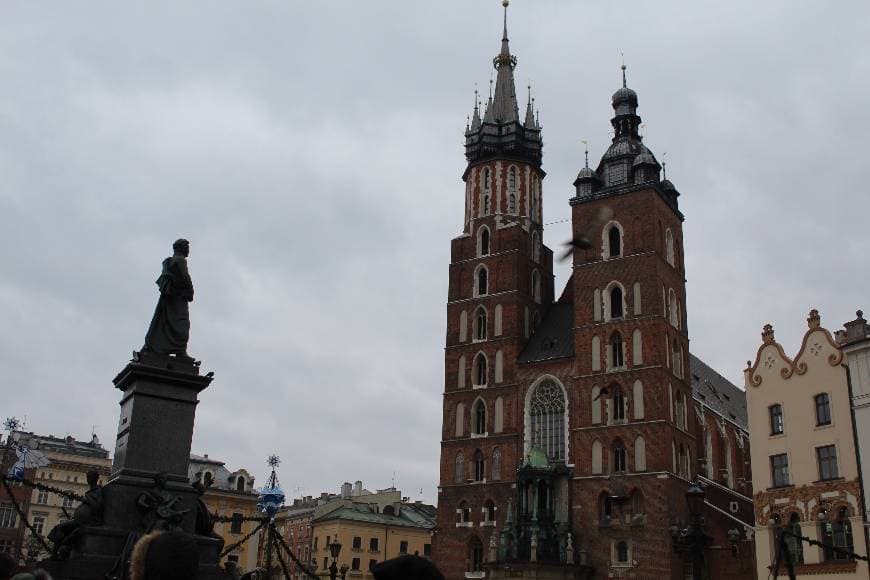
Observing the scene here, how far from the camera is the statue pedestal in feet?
38.0

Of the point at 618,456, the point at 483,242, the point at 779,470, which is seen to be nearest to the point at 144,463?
the point at 779,470

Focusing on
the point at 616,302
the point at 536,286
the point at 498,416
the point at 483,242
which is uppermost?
the point at 483,242

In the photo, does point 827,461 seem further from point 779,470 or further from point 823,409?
point 779,470

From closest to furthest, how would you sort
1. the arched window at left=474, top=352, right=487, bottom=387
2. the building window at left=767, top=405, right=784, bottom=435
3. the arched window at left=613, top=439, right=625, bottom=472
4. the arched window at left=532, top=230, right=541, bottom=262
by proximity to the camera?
the building window at left=767, top=405, right=784, bottom=435
the arched window at left=613, top=439, right=625, bottom=472
the arched window at left=474, top=352, right=487, bottom=387
the arched window at left=532, top=230, right=541, bottom=262

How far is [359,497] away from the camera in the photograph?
7788 cm

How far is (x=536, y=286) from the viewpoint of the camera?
54.2 metres

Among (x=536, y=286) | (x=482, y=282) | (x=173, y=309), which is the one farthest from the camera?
(x=536, y=286)

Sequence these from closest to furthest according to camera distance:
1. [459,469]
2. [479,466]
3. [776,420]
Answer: [776,420] < [479,466] < [459,469]

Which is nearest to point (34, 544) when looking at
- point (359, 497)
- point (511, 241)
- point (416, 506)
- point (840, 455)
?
point (511, 241)

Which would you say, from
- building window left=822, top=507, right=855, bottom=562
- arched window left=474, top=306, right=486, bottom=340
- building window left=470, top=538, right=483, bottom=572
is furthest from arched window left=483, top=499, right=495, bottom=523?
building window left=822, top=507, right=855, bottom=562

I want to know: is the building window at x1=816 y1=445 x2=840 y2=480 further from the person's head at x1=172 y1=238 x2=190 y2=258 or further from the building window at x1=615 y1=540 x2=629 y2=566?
the person's head at x1=172 y1=238 x2=190 y2=258

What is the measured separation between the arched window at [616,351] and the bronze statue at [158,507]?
3692 cm

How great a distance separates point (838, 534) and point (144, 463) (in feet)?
82.7

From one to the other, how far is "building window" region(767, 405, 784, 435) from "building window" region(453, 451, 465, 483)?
20.3 m
